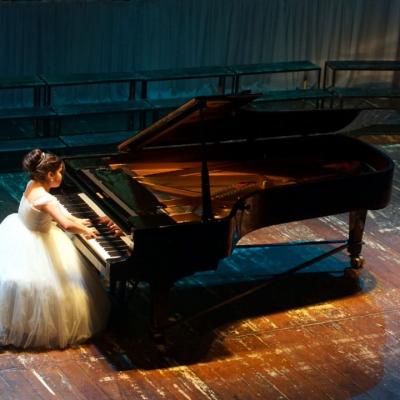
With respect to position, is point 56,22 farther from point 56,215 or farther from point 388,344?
point 388,344

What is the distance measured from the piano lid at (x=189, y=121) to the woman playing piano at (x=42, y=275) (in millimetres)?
576

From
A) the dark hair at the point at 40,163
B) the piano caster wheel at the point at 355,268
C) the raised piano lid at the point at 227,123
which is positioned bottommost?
the piano caster wheel at the point at 355,268

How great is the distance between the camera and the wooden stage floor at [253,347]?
623 centimetres

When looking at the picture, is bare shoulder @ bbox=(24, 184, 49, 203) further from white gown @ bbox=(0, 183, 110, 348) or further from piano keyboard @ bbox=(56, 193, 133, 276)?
piano keyboard @ bbox=(56, 193, 133, 276)

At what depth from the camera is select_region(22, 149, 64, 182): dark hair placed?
6418 mm

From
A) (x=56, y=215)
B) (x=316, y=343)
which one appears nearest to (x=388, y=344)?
(x=316, y=343)

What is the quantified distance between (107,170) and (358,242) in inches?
71.7

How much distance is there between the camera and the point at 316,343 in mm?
6801

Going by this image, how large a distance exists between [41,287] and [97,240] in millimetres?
409

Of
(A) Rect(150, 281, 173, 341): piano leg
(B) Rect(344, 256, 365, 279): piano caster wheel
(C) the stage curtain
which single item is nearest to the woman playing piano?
(A) Rect(150, 281, 173, 341): piano leg

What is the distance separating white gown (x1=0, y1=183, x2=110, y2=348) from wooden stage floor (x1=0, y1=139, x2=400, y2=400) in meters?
0.11

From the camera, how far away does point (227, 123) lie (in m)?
7.23

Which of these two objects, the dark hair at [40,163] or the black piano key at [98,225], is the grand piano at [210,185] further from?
the dark hair at [40,163]

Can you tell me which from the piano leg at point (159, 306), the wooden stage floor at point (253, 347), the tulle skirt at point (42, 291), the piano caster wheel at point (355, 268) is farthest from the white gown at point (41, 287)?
the piano caster wheel at point (355, 268)
